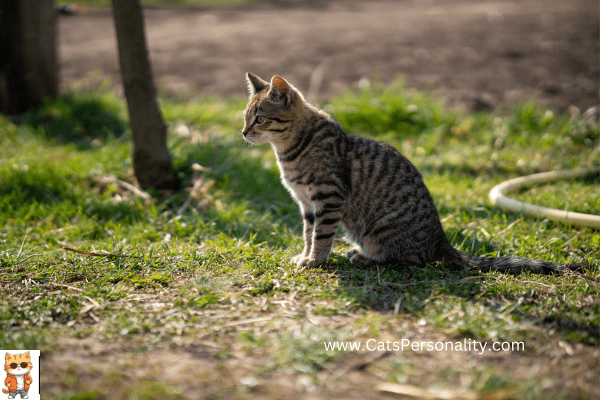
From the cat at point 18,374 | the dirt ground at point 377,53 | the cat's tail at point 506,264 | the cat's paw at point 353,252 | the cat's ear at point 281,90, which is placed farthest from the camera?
the dirt ground at point 377,53

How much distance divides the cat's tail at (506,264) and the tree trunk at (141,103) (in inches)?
115

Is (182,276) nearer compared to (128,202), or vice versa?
(182,276)

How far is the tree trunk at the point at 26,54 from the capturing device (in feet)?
20.7

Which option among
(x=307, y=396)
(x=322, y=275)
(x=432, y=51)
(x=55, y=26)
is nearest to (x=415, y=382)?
(x=307, y=396)

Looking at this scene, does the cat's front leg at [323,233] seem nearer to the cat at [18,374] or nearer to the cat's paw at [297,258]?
the cat's paw at [297,258]

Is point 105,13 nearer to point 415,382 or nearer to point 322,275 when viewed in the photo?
point 322,275

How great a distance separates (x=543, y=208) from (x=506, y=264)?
4.03 feet

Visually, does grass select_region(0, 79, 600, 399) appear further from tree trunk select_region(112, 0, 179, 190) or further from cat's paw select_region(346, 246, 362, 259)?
tree trunk select_region(112, 0, 179, 190)

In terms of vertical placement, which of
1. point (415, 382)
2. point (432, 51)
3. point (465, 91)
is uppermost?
point (432, 51)

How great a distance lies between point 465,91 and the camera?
729 centimetres

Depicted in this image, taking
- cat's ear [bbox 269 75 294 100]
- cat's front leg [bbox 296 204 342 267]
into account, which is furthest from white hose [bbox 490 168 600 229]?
cat's ear [bbox 269 75 294 100]

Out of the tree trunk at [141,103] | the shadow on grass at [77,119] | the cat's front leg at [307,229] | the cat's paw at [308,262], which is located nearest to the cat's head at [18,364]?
the cat's paw at [308,262]

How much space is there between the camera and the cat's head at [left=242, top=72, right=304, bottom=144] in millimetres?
3314

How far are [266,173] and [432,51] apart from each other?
5.61 meters
